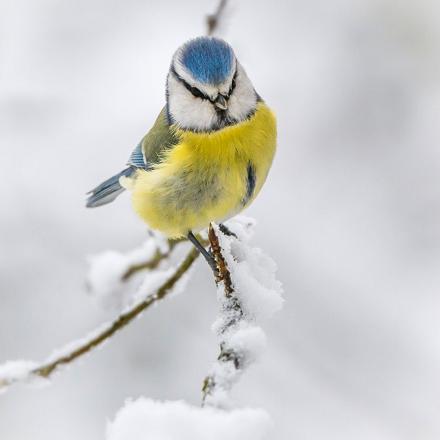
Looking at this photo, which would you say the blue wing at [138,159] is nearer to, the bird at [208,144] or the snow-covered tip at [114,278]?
the bird at [208,144]

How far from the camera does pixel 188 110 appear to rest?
236 cm

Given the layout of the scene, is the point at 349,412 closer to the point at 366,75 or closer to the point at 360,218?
the point at 360,218

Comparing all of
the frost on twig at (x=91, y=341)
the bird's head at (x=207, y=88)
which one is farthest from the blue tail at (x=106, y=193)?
the frost on twig at (x=91, y=341)

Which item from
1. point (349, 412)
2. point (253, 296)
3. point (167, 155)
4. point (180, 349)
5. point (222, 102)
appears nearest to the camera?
point (253, 296)

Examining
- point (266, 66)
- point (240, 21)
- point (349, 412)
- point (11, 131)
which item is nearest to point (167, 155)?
point (349, 412)

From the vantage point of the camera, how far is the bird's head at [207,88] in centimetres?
217

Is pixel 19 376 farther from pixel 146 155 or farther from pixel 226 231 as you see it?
pixel 146 155

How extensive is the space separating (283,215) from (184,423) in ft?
9.35

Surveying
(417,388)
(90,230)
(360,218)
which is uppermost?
(90,230)

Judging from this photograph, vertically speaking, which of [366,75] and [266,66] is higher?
[266,66]

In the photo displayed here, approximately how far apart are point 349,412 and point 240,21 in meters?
2.61

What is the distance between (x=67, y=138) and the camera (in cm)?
413

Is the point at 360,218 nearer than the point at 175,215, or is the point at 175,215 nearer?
the point at 175,215

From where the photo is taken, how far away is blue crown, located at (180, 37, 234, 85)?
2.16m
